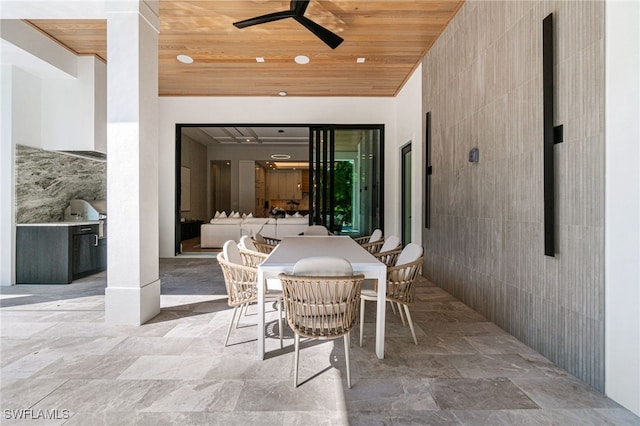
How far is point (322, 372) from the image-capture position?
212 centimetres

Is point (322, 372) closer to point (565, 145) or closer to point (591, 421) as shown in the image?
point (591, 421)

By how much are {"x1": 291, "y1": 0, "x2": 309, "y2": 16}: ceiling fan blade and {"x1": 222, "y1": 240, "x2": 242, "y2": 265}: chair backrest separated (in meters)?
2.57

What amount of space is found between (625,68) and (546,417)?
196cm

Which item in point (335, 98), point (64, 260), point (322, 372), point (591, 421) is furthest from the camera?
point (335, 98)

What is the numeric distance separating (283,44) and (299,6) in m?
1.44

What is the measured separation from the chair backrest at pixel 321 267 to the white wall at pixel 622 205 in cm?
153

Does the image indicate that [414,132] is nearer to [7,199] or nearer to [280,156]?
[7,199]

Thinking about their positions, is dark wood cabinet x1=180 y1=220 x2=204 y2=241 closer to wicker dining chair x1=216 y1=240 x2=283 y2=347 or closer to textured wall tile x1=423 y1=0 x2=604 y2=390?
wicker dining chair x1=216 y1=240 x2=283 y2=347

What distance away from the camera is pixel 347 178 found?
23.7ft

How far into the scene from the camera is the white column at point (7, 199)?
4.49m

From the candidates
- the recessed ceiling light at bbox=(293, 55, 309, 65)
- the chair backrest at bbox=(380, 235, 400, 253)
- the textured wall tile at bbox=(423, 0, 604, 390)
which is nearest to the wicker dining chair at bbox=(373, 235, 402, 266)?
the chair backrest at bbox=(380, 235, 400, 253)

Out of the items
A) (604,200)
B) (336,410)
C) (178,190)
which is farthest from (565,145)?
(178,190)

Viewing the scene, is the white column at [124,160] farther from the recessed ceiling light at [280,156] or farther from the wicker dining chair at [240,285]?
the recessed ceiling light at [280,156]

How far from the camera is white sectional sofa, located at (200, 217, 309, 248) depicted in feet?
25.1
